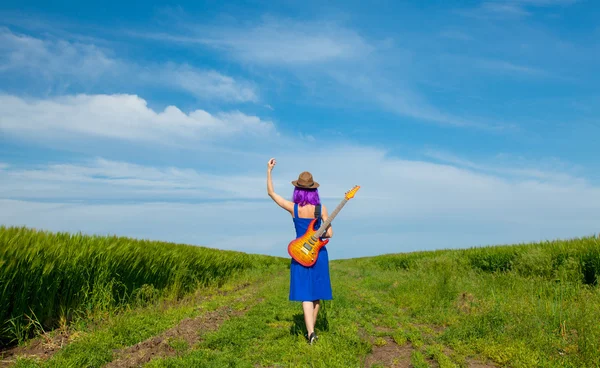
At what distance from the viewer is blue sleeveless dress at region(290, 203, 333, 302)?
755 cm

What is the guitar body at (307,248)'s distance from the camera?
24.7ft

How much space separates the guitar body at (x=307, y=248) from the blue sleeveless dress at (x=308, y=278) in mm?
123

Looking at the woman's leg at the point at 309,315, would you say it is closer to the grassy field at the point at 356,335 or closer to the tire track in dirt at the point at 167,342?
the grassy field at the point at 356,335

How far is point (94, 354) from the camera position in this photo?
278 inches

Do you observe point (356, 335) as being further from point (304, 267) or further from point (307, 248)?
point (307, 248)

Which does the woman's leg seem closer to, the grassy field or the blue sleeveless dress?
the blue sleeveless dress

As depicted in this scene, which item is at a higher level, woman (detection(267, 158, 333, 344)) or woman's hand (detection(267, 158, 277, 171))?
woman's hand (detection(267, 158, 277, 171))

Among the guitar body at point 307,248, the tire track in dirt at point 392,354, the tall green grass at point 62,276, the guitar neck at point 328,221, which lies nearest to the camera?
the tire track in dirt at point 392,354

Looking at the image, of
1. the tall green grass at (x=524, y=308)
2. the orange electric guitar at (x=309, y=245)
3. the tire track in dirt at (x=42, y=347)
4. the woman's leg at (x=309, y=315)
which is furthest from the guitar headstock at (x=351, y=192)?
the tire track in dirt at (x=42, y=347)

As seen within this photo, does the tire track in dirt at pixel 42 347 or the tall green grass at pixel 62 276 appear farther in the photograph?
the tall green grass at pixel 62 276

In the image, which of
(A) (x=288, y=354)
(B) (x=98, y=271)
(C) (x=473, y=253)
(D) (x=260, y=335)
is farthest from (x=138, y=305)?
(C) (x=473, y=253)

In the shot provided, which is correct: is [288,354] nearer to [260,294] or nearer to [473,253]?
[260,294]

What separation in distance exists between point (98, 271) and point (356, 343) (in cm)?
687

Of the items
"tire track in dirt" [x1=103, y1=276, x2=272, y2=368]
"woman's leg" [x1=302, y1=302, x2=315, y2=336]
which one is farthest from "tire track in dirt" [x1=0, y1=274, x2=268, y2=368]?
"woman's leg" [x1=302, y1=302, x2=315, y2=336]
